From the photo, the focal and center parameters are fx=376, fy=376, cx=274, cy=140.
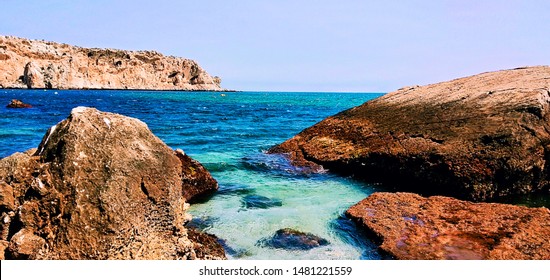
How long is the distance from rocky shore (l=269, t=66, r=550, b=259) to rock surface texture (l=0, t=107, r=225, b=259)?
10.4 feet

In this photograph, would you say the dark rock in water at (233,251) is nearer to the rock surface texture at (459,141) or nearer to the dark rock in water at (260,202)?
the dark rock in water at (260,202)

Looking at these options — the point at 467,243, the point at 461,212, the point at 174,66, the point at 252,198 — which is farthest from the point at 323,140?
the point at 174,66

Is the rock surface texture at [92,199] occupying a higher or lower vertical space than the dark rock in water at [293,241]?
higher

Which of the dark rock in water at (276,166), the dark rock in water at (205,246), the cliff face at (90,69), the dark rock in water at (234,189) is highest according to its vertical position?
the cliff face at (90,69)

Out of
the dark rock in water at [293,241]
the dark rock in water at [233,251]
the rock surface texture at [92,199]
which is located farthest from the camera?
the dark rock in water at [293,241]

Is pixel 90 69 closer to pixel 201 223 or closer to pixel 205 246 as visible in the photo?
pixel 201 223

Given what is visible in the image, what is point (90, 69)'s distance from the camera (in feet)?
414

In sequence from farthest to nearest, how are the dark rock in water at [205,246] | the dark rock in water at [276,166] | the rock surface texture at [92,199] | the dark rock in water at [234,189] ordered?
1. the dark rock in water at [276,166]
2. the dark rock in water at [234,189]
3. the dark rock in water at [205,246]
4. the rock surface texture at [92,199]

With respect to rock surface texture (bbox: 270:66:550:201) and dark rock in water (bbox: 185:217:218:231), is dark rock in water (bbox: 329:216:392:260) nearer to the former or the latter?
dark rock in water (bbox: 185:217:218:231)

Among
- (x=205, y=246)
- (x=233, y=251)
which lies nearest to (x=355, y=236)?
(x=233, y=251)

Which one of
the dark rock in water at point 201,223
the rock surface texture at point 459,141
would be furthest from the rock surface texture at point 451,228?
the dark rock in water at point 201,223

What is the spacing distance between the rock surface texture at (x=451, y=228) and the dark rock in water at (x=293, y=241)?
2.98 feet

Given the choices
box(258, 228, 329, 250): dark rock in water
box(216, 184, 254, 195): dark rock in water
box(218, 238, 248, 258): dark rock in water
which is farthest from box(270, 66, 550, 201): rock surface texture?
box(218, 238, 248, 258): dark rock in water

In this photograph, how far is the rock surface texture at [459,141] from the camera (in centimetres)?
804
